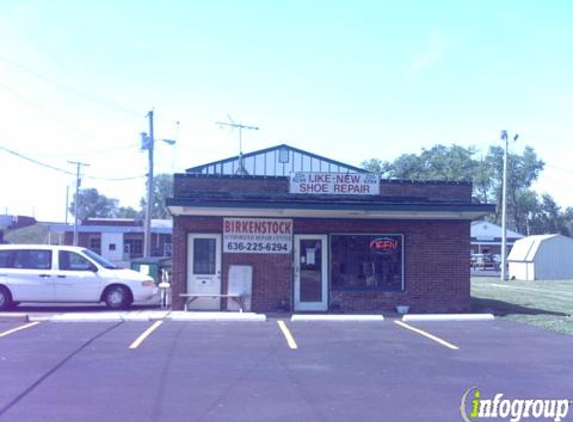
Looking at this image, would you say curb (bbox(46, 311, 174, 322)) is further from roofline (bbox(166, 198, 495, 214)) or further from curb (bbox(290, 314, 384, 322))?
curb (bbox(290, 314, 384, 322))

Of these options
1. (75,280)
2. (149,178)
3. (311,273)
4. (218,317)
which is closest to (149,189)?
(149,178)

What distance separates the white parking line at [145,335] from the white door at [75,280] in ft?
11.1

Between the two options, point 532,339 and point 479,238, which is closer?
point 532,339

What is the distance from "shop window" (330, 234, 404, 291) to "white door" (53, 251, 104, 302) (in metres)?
6.37

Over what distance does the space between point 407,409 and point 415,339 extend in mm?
5471

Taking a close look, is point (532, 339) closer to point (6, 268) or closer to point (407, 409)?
point (407, 409)

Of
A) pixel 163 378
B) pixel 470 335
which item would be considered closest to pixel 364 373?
pixel 163 378

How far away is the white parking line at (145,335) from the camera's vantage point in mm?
11625

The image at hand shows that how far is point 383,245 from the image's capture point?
18.7 m

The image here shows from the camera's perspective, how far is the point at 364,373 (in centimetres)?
948

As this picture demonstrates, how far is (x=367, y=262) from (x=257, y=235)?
3.15 metres

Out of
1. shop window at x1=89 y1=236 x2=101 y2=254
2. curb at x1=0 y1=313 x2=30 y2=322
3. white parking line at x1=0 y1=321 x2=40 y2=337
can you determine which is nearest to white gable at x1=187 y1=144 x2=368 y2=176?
curb at x1=0 y1=313 x2=30 y2=322

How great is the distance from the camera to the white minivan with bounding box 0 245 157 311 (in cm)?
1752

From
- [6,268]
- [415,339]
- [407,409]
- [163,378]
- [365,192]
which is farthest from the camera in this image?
[365,192]
